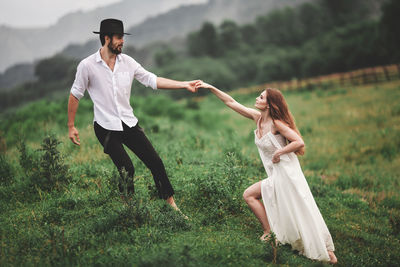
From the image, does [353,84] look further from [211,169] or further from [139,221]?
[139,221]

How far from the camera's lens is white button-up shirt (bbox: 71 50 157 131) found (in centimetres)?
430

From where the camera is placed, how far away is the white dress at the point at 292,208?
4145mm

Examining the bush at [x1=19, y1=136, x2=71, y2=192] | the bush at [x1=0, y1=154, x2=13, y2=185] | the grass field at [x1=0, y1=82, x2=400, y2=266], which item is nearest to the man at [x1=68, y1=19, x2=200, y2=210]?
the grass field at [x1=0, y1=82, x2=400, y2=266]

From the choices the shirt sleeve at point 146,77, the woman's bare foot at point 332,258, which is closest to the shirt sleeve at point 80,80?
the shirt sleeve at point 146,77

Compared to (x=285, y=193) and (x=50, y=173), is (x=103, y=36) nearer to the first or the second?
(x=50, y=173)

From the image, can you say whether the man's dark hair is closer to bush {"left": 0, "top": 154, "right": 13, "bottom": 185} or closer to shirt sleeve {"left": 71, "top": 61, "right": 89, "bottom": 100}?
shirt sleeve {"left": 71, "top": 61, "right": 89, "bottom": 100}

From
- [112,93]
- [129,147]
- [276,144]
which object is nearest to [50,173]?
[129,147]

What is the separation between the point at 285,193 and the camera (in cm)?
424

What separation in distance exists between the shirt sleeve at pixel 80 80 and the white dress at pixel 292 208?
104 inches

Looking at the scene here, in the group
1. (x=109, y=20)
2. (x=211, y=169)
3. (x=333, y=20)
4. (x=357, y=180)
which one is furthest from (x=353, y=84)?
(x=333, y=20)

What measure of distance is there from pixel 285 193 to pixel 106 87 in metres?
2.92

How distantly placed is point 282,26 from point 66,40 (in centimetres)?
6796

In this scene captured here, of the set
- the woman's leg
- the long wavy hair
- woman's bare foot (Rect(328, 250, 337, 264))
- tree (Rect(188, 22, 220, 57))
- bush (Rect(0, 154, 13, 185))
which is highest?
tree (Rect(188, 22, 220, 57))

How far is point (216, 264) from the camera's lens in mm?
3582
